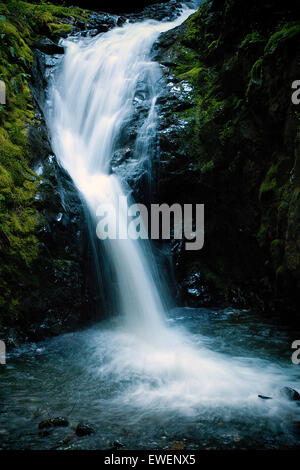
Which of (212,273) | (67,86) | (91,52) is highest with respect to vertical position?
(91,52)

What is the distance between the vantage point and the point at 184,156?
7.43 m

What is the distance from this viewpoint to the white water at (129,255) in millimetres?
3350

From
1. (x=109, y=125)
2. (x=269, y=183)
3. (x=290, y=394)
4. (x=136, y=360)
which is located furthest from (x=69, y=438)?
(x=109, y=125)

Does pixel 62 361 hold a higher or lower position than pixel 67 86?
lower

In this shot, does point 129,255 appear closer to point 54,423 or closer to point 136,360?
point 136,360

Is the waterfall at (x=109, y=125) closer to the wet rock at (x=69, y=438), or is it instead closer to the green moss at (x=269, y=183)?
the green moss at (x=269, y=183)

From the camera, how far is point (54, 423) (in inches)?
93.4

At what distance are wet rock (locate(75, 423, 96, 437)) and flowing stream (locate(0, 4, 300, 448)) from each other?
2.2 inches

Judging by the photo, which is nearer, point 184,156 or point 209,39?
point 184,156

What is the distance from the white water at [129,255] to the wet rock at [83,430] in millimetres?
790

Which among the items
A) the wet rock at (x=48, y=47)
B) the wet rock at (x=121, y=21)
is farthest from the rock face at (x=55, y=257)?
the wet rock at (x=121, y=21)
